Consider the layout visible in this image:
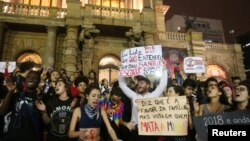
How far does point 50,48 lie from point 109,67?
3.91m

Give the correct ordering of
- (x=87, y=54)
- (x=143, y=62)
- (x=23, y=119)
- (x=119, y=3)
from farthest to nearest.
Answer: (x=119, y=3), (x=87, y=54), (x=143, y=62), (x=23, y=119)

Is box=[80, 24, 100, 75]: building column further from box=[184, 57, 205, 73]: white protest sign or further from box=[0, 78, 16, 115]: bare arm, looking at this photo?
box=[0, 78, 16, 115]: bare arm

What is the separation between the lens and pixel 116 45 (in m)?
16.2

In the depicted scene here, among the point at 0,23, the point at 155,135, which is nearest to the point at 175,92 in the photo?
the point at 155,135

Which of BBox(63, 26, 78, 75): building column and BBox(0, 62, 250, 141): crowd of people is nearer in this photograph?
BBox(0, 62, 250, 141): crowd of people

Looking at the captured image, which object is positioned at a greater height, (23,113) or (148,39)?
(148,39)

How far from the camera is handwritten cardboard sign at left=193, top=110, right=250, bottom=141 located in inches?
151

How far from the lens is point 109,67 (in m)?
15.9

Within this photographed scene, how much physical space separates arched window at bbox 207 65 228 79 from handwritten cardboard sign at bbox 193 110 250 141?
1849 centimetres

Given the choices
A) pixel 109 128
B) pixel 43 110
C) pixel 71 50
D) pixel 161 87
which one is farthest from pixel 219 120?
pixel 71 50

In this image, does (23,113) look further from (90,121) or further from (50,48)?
(50,48)

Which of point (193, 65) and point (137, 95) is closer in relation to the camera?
point (137, 95)

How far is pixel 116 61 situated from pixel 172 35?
5.17 m

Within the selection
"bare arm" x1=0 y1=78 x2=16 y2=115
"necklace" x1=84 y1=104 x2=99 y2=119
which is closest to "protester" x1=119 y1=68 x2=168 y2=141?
"necklace" x1=84 y1=104 x2=99 y2=119
